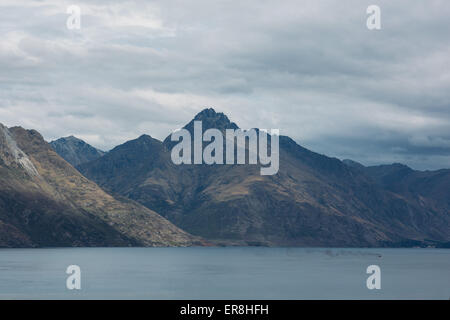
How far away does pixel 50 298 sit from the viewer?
6949 inches

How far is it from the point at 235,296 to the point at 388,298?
46810mm
